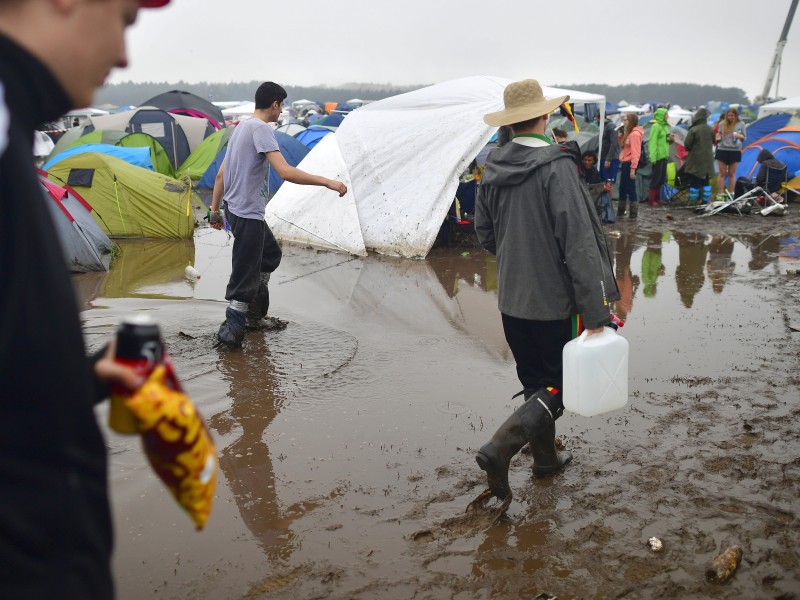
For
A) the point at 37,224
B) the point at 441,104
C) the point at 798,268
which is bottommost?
the point at 798,268

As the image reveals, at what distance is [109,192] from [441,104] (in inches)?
218

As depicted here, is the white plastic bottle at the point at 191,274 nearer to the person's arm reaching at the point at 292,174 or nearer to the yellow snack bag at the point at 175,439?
the person's arm reaching at the point at 292,174

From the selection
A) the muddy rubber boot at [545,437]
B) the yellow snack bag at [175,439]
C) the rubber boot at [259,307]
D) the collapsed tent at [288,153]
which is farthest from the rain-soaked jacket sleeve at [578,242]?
the collapsed tent at [288,153]

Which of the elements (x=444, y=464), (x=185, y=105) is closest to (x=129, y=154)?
(x=185, y=105)

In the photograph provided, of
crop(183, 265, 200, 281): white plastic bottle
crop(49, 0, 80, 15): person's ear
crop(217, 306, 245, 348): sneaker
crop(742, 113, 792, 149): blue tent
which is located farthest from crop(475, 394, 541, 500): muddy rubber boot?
crop(742, 113, 792, 149): blue tent

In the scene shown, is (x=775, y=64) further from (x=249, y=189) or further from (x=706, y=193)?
(x=249, y=189)

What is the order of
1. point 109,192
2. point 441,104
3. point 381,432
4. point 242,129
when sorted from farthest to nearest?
point 109,192
point 441,104
point 242,129
point 381,432

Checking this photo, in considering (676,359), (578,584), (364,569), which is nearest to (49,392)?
(364,569)

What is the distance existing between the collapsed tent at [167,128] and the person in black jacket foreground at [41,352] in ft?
62.6

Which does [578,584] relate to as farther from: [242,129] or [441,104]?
[441,104]

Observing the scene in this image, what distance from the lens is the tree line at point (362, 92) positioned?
306 feet

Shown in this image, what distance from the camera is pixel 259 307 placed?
22.9 ft

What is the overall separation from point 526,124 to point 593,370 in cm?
127

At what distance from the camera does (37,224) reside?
1259mm
